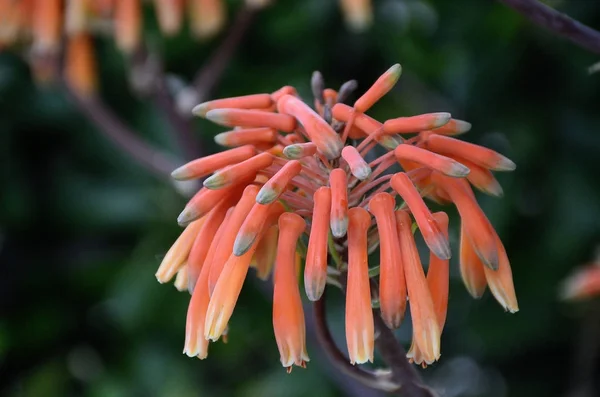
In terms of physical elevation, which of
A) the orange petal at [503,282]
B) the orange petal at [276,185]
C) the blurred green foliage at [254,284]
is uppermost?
the orange petal at [276,185]

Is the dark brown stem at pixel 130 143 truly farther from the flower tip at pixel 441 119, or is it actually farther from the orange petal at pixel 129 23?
the flower tip at pixel 441 119

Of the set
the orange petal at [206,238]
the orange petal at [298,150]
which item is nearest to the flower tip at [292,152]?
the orange petal at [298,150]

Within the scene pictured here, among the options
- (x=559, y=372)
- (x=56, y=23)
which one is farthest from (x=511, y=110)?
(x=56, y=23)

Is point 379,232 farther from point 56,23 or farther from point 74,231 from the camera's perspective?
point 74,231

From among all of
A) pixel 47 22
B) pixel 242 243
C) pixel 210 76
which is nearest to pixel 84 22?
pixel 47 22

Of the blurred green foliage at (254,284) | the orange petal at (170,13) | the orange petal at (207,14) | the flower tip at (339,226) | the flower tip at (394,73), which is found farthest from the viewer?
the blurred green foliage at (254,284)

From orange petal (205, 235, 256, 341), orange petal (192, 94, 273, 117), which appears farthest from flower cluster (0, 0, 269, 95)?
orange petal (205, 235, 256, 341)
